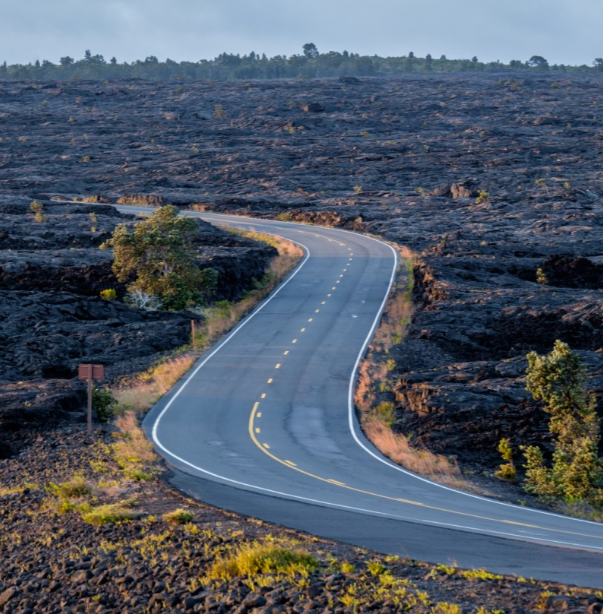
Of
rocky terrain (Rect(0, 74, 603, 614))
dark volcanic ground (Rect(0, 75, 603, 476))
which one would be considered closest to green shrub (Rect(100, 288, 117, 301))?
rocky terrain (Rect(0, 74, 603, 614))

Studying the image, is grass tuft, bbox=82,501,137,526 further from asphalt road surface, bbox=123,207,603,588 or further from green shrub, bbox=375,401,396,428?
green shrub, bbox=375,401,396,428

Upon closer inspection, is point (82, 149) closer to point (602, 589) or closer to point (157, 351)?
point (157, 351)

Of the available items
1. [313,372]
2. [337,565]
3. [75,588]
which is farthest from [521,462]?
[75,588]

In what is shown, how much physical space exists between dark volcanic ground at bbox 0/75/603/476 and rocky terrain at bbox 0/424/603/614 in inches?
482

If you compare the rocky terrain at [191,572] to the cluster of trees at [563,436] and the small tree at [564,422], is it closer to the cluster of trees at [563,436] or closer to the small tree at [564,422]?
the cluster of trees at [563,436]

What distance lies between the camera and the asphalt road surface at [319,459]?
16234 millimetres

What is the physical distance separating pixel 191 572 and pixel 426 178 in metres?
82.2

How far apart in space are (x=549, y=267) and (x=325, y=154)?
5618 centimetres

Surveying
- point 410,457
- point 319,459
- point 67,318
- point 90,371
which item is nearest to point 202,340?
point 67,318

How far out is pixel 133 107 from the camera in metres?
139

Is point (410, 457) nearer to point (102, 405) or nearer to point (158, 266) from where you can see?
point (102, 405)

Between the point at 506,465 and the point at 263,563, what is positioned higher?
the point at 263,563

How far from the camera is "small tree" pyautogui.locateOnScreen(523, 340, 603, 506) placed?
24406 mm

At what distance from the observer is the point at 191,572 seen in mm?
15062
